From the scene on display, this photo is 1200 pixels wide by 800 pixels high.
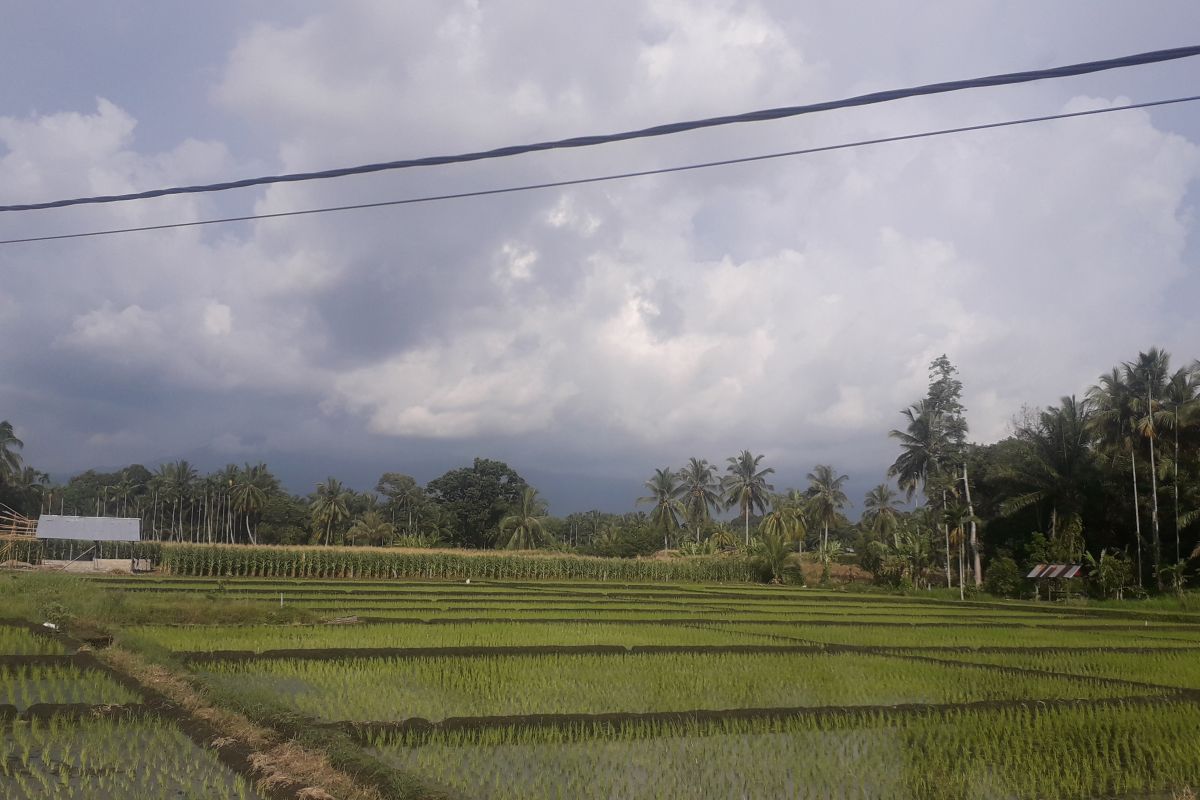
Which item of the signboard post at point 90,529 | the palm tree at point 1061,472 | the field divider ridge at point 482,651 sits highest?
the palm tree at point 1061,472

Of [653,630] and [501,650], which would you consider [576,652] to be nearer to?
[501,650]

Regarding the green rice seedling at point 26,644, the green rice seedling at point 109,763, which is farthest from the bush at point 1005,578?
the green rice seedling at point 109,763

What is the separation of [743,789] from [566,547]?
56199mm

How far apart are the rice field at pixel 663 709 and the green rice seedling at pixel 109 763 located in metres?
0.03

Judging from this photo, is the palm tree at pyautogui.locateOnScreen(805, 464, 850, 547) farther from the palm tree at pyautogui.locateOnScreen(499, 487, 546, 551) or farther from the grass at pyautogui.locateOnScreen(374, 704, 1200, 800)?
the grass at pyautogui.locateOnScreen(374, 704, 1200, 800)

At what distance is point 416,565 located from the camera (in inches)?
1694

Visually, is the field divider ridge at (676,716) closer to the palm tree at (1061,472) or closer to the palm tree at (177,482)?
the palm tree at (1061,472)

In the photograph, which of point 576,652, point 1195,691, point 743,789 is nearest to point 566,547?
point 576,652

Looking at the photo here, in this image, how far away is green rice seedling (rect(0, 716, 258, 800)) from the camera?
19.6 feet

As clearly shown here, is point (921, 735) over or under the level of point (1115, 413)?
under

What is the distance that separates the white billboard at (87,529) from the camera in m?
37.7

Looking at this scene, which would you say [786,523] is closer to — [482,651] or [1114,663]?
[1114,663]

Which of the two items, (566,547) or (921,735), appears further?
(566,547)

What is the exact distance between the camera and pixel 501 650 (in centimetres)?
1384
